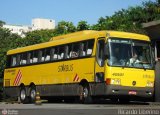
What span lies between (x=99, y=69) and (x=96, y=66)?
0.30 m

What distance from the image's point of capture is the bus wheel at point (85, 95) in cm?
2370

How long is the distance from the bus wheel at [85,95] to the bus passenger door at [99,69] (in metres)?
0.73

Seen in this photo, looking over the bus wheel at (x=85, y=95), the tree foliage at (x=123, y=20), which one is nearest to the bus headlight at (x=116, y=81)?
the bus wheel at (x=85, y=95)

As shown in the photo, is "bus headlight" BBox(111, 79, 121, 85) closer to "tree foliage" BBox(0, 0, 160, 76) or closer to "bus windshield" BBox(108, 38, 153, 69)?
"bus windshield" BBox(108, 38, 153, 69)

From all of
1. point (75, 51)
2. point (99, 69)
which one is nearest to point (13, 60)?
point (75, 51)

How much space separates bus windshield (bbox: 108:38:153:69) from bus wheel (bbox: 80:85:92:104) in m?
2.27

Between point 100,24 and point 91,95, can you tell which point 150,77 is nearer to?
point 91,95

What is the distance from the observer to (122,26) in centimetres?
4122

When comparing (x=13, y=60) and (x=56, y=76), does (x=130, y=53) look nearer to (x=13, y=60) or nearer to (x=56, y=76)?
(x=56, y=76)

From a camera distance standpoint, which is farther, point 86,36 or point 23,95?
point 23,95

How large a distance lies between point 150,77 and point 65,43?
525cm

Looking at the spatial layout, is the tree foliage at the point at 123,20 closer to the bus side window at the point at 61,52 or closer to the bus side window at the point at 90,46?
the bus side window at the point at 61,52

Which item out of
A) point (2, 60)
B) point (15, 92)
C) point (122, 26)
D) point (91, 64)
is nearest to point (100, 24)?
point (122, 26)

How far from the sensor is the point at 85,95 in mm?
24109
